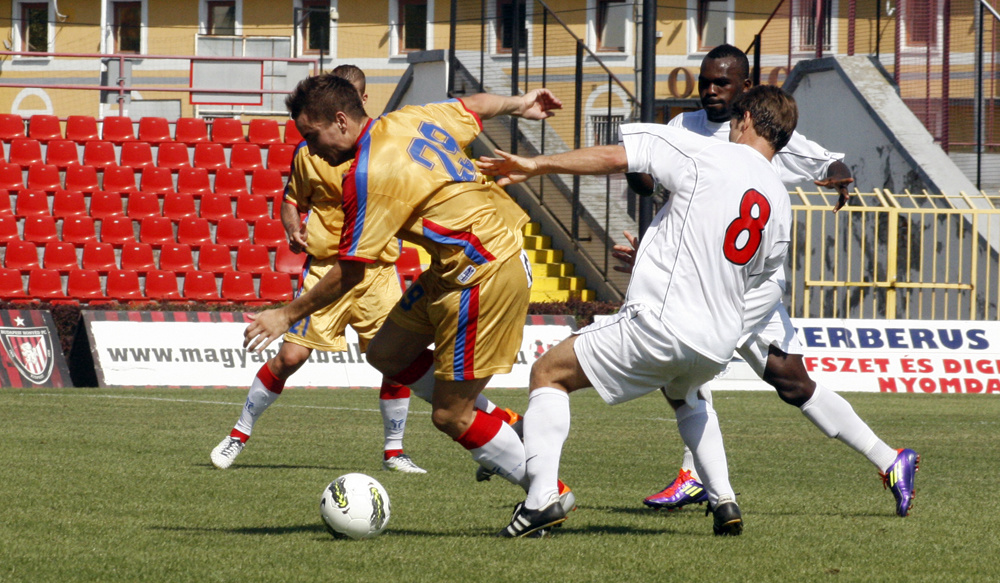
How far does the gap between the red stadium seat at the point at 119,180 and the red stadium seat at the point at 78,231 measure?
A: 856 millimetres

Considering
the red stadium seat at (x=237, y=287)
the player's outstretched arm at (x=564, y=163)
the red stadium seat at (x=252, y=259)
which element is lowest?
the red stadium seat at (x=237, y=287)

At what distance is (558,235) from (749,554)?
15.9 m

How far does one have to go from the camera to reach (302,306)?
4738 millimetres

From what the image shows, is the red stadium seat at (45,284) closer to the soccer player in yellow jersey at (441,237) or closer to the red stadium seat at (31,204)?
the red stadium seat at (31,204)

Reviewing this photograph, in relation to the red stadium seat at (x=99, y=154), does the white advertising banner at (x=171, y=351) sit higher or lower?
lower

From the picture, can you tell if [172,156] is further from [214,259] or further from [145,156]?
[214,259]

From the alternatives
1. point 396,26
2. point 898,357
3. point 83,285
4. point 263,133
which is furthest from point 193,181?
point 396,26

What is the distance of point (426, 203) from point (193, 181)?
48.2 ft

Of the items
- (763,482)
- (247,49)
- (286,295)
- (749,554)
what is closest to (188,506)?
(749,554)

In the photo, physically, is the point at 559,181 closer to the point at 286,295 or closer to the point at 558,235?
the point at 558,235

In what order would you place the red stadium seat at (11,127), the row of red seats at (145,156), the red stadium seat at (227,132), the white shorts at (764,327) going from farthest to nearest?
the red stadium seat at (227,132) → the red stadium seat at (11,127) → the row of red seats at (145,156) → the white shorts at (764,327)

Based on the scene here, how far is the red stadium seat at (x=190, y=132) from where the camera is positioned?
19875 mm

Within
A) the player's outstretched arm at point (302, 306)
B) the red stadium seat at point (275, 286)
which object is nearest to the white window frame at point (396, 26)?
the red stadium seat at point (275, 286)

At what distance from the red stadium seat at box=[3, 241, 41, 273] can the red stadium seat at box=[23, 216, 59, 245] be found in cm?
31
